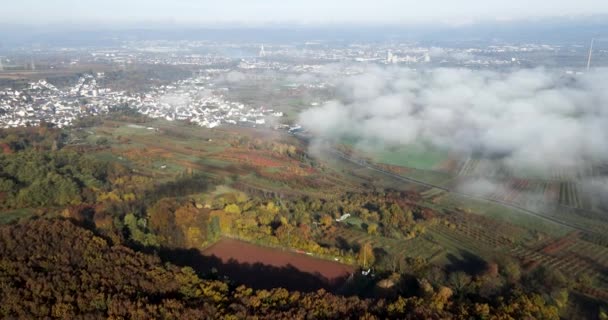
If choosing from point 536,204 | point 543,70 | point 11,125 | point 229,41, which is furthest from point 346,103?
point 229,41

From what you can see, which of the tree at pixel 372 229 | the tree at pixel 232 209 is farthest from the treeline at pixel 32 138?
the tree at pixel 372 229

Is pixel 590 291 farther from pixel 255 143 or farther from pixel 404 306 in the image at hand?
pixel 255 143

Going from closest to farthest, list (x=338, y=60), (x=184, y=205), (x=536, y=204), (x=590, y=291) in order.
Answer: (x=590, y=291) → (x=184, y=205) → (x=536, y=204) → (x=338, y=60)

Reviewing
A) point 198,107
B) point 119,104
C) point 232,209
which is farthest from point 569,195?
point 119,104

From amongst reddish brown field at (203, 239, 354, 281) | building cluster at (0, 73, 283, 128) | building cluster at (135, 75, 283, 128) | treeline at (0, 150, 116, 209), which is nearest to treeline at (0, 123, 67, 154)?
treeline at (0, 150, 116, 209)

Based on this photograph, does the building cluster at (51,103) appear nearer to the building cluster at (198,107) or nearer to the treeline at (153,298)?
the building cluster at (198,107)
